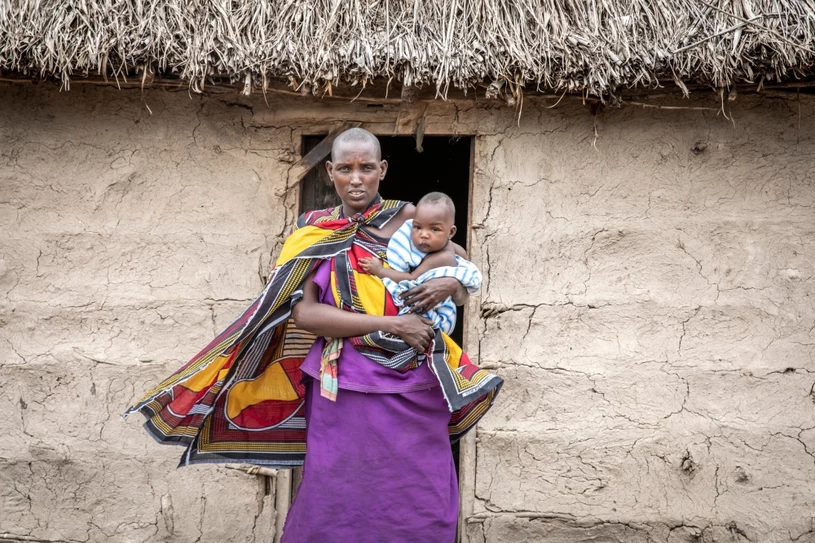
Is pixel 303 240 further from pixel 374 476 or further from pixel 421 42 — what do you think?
pixel 421 42

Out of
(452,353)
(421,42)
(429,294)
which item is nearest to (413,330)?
(429,294)

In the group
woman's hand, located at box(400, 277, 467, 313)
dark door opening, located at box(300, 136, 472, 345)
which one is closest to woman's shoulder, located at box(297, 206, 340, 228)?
woman's hand, located at box(400, 277, 467, 313)

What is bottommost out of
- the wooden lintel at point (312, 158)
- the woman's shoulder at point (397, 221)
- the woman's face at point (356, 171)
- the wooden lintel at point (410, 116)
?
the woman's shoulder at point (397, 221)

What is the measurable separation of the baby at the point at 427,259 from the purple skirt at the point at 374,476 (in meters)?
0.34

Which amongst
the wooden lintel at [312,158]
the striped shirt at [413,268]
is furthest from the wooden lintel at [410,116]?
the striped shirt at [413,268]

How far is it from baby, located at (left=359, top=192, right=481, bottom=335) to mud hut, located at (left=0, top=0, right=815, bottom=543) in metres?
0.95

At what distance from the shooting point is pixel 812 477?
146 inches

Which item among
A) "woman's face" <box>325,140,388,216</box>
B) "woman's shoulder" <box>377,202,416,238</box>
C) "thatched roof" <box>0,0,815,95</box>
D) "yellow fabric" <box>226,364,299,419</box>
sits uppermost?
"thatched roof" <box>0,0,815,95</box>

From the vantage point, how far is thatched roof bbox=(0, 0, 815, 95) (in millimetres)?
3531

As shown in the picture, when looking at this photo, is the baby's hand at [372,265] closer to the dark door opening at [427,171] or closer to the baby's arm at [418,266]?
the baby's arm at [418,266]

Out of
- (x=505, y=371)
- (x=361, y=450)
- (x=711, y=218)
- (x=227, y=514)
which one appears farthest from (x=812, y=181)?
(x=227, y=514)

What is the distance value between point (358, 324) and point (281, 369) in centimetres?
57

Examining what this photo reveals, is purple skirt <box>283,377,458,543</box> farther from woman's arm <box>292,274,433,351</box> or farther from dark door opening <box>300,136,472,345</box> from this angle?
dark door opening <box>300,136,472,345</box>

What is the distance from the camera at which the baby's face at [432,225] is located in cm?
280
